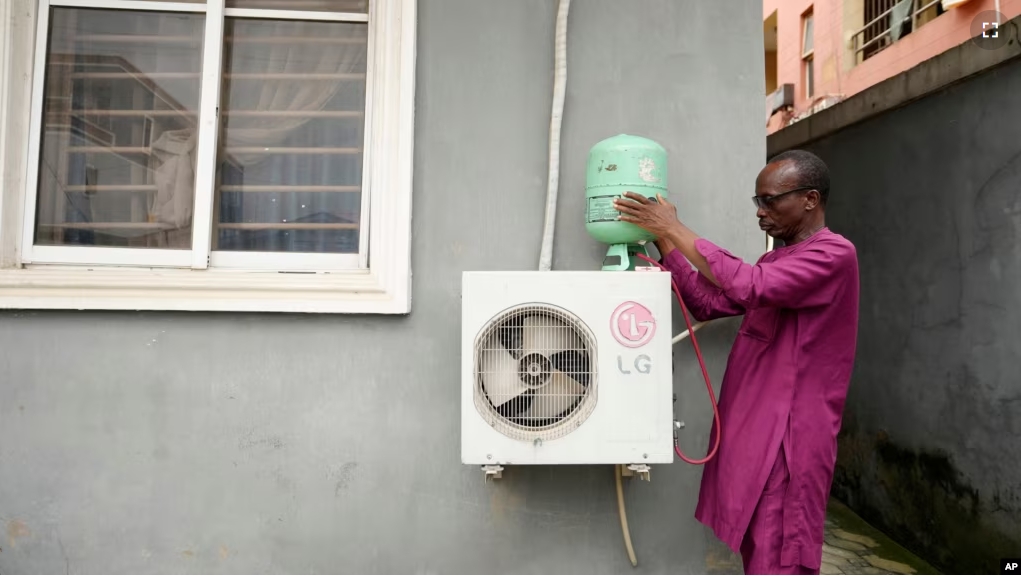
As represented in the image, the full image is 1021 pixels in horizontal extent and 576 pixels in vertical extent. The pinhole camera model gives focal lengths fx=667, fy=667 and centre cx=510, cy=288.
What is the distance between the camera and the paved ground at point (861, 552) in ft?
13.9

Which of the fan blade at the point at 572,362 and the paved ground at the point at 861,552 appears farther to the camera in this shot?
the paved ground at the point at 861,552

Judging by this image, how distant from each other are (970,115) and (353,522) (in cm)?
428

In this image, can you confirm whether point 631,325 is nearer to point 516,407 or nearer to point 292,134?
point 516,407

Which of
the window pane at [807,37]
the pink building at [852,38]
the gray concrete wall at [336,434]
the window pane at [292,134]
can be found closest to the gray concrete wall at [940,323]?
the pink building at [852,38]

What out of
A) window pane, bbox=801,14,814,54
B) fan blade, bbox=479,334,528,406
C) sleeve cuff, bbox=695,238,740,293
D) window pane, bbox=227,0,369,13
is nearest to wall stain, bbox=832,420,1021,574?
sleeve cuff, bbox=695,238,740,293

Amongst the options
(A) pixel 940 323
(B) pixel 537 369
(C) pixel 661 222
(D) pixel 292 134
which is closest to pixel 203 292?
(D) pixel 292 134

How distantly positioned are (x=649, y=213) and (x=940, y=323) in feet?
10.8

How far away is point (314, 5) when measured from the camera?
277cm

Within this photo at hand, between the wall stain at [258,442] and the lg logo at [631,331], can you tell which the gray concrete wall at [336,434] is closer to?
the wall stain at [258,442]

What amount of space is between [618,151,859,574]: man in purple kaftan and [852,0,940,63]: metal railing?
5.43 metres

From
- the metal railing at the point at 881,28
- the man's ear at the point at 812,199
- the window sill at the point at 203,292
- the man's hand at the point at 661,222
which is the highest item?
the metal railing at the point at 881,28

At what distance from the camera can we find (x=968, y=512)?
4.07m

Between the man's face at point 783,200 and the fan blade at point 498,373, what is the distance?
3.19 ft

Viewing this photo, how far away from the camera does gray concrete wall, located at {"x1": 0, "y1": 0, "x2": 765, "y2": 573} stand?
8.35 feet
